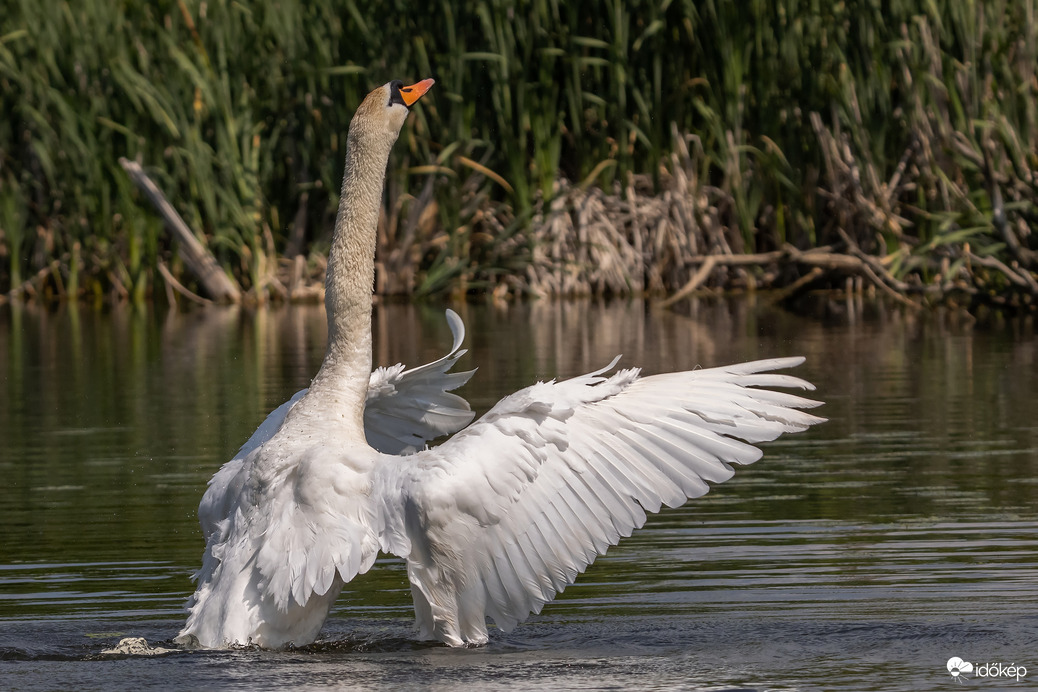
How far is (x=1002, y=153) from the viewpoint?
16125 mm

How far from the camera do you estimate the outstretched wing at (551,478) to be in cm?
542

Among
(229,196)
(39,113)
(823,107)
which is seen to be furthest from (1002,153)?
(39,113)

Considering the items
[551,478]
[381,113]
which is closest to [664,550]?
[551,478]

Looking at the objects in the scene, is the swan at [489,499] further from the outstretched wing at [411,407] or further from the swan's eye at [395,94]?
the swan's eye at [395,94]

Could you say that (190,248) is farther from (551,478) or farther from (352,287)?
(551,478)

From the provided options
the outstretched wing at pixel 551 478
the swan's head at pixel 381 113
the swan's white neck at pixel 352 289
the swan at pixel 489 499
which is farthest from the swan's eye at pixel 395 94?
the outstretched wing at pixel 551 478

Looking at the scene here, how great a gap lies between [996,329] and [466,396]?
609 cm

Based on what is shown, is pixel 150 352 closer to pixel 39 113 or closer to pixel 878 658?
pixel 39 113

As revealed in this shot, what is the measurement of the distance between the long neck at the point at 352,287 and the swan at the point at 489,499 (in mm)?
339

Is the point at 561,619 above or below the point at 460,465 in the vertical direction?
below

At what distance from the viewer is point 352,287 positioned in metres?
6.46

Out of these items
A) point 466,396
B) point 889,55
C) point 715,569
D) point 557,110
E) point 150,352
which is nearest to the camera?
point 715,569

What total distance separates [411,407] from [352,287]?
83 centimetres

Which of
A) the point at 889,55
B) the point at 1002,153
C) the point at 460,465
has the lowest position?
the point at 460,465
